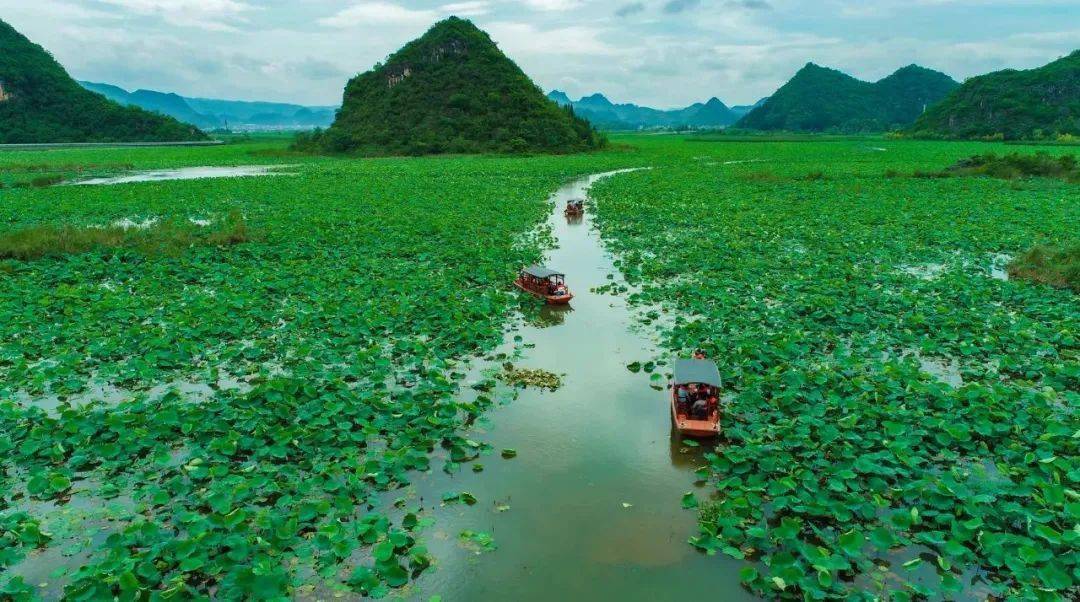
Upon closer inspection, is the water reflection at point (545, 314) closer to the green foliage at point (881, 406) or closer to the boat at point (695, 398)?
the green foliage at point (881, 406)

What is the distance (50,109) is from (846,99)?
162 m

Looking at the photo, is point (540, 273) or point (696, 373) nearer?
point (696, 373)

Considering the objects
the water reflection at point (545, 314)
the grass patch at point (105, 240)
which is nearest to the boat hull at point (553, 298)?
the water reflection at point (545, 314)

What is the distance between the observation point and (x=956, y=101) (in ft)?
303

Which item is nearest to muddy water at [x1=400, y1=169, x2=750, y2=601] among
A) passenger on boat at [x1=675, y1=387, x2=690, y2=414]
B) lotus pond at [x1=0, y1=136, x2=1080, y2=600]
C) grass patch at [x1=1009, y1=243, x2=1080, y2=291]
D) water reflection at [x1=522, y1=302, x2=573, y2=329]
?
lotus pond at [x1=0, y1=136, x2=1080, y2=600]

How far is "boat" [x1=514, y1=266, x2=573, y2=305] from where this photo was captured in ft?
48.4

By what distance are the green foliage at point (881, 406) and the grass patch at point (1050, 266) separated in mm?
719

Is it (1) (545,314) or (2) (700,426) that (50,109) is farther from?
(2) (700,426)

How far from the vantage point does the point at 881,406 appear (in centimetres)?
859

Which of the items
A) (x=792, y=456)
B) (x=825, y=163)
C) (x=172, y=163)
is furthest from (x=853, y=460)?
(x=172, y=163)

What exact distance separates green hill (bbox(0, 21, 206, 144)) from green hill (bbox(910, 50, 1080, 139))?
122507mm

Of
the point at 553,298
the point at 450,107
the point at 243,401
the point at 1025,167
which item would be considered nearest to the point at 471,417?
the point at 243,401

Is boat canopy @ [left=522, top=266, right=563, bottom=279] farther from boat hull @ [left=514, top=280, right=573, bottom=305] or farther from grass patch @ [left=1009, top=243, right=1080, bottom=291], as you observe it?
grass patch @ [left=1009, top=243, right=1080, bottom=291]

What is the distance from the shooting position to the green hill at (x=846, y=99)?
470 ft
